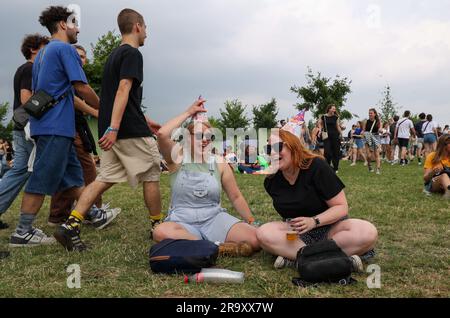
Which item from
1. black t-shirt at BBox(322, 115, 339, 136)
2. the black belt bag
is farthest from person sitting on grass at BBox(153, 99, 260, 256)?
black t-shirt at BBox(322, 115, 339, 136)

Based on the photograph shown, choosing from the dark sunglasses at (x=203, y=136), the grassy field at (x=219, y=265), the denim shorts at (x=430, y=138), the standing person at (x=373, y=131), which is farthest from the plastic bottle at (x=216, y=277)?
the denim shorts at (x=430, y=138)

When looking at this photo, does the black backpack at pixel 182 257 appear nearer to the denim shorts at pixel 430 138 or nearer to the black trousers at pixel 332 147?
the black trousers at pixel 332 147

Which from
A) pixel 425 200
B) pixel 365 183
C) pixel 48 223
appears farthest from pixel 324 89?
pixel 48 223

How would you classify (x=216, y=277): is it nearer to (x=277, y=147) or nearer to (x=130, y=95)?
(x=277, y=147)

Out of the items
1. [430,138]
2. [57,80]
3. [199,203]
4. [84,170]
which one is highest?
[57,80]

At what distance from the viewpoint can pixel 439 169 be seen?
6.81 metres

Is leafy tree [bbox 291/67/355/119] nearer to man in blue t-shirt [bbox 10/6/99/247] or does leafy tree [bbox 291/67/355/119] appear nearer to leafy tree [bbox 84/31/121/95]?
leafy tree [bbox 84/31/121/95]

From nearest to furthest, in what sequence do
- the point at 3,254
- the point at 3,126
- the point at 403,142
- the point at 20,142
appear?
1. the point at 3,254
2. the point at 20,142
3. the point at 403,142
4. the point at 3,126

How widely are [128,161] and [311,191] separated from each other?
1.64 metres

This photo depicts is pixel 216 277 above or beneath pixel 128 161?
beneath

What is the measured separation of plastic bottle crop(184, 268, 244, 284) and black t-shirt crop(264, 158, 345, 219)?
0.71m

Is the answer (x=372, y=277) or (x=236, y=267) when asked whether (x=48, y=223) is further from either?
(x=372, y=277)

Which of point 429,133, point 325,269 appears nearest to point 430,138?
point 429,133
